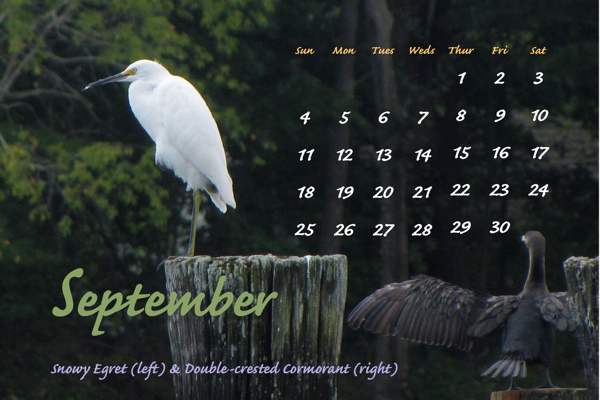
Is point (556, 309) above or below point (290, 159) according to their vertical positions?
below

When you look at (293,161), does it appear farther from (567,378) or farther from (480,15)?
(567,378)

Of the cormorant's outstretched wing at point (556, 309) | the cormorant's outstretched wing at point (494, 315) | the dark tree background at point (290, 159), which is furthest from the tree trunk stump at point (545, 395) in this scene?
the dark tree background at point (290, 159)

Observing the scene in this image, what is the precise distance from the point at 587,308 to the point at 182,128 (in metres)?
3.97

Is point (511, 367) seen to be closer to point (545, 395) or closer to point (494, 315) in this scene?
point (494, 315)

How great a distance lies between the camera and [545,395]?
2.14m

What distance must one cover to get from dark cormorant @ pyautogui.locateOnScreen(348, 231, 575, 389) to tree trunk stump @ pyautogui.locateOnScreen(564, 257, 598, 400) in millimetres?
1474

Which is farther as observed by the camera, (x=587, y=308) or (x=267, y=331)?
(x=267, y=331)

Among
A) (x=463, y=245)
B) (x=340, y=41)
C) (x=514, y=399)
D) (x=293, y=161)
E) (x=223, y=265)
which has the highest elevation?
(x=340, y=41)

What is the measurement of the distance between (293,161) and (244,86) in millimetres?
1809

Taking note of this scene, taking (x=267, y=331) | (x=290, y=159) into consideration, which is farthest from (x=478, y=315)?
(x=290, y=159)

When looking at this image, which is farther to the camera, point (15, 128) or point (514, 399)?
point (15, 128)

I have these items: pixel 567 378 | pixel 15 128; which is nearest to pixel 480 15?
pixel 567 378

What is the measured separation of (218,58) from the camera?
31.7 ft

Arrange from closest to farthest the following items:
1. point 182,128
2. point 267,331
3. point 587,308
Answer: point 587,308, point 267,331, point 182,128
